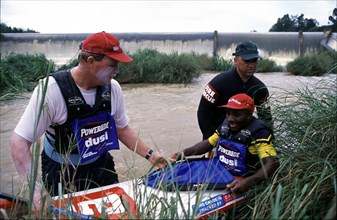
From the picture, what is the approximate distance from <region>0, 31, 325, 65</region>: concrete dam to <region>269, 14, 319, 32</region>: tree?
13.3m

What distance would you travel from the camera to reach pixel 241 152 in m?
2.86

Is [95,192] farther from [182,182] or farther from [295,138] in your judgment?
[295,138]

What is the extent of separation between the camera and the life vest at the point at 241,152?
2863 millimetres

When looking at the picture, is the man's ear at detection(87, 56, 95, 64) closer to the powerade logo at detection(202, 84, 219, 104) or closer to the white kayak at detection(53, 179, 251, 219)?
the white kayak at detection(53, 179, 251, 219)

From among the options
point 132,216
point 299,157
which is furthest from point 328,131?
point 132,216

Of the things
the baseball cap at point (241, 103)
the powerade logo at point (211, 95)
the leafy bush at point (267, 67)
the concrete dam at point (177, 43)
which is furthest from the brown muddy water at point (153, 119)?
the concrete dam at point (177, 43)

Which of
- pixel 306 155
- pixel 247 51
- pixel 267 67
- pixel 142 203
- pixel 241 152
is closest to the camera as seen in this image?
pixel 142 203

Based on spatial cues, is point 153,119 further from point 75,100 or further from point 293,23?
point 293,23

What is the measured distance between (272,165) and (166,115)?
6.19 m

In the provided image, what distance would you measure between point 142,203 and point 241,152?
1.20 meters

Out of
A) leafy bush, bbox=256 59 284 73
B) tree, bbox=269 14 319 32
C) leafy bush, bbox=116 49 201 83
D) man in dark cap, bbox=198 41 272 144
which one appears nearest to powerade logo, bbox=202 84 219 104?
man in dark cap, bbox=198 41 272 144

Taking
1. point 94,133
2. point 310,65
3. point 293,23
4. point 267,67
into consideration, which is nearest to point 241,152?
point 94,133

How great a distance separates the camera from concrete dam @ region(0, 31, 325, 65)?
2094cm

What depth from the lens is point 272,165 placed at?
262 cm
